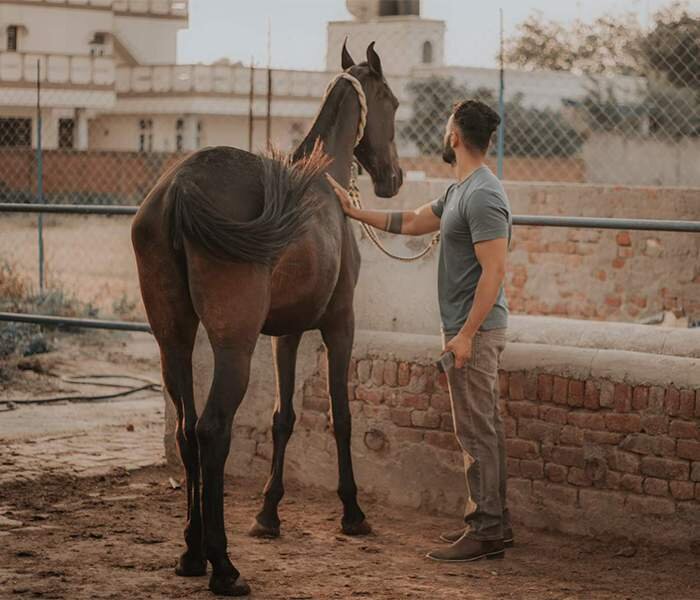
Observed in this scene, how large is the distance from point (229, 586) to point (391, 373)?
191 centimetres

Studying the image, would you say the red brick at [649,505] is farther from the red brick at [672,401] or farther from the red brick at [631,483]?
the red brick at [672,401]

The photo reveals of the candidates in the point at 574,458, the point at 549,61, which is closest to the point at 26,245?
the point at 574,458

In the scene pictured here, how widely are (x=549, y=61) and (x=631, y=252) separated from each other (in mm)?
30112

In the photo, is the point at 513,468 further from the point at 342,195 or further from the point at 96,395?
the point at 96,395

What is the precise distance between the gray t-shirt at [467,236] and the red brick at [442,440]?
39.5 inches

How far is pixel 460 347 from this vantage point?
18.2 feet

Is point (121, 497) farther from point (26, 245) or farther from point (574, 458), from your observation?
point (26, 245)

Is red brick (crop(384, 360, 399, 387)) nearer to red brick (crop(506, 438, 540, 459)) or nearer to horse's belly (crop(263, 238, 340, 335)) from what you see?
red brick (crop(506, 438, 540, 459))

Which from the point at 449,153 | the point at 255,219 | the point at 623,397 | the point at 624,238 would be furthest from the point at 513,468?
the point at 624,238

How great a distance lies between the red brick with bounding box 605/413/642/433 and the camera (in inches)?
240

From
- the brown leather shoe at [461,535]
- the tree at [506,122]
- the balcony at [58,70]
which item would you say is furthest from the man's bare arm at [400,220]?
the balcony at [58,70]

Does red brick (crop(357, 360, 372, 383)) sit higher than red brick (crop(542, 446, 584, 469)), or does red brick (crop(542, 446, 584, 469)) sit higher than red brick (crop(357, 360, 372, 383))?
red brick (crop(357, 360, 372, 383))

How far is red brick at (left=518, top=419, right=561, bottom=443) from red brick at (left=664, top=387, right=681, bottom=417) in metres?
0.55

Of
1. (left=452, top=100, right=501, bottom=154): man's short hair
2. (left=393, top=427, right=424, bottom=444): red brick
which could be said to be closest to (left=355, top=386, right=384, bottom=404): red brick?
(left=393, top=427, right=424, bottom=444): red brick
